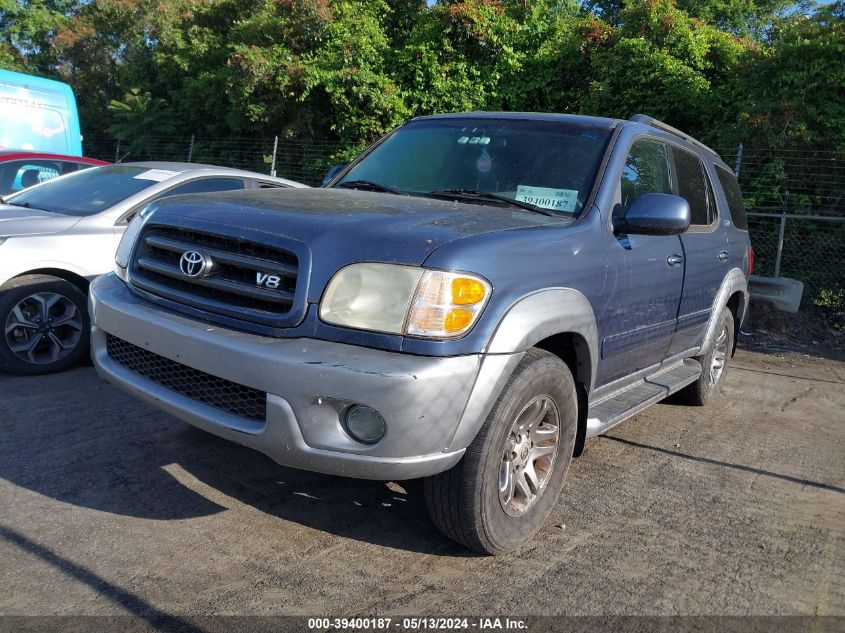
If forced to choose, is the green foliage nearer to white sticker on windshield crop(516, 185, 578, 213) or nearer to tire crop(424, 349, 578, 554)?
white sticker on windshield crop(516, 185, 578, 213)

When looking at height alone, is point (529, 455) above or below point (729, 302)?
below

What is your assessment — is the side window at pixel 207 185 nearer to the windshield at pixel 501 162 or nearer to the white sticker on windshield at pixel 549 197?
the windshield at pixel 501 162

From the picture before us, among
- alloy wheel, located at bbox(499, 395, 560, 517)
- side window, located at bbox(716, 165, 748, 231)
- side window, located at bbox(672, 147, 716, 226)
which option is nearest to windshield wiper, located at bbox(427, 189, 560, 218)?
alloy wheel, located at bbox(499, 395, 560, 517)

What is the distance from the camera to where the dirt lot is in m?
2.71

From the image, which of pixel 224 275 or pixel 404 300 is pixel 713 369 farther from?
pixel 224 275

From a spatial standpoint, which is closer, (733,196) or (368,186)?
(368,186)

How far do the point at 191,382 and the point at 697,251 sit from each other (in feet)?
10.6

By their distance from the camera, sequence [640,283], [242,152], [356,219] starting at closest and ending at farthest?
[356,219] → [640,283] → [242,152]

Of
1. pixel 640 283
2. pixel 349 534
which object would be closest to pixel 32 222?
pixel 349 534

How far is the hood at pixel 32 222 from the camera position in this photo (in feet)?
16.4

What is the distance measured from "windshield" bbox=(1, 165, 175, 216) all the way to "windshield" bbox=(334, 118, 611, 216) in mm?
2182

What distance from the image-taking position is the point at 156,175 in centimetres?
577

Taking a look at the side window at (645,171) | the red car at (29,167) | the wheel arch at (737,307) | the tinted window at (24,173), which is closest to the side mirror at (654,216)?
the side window at (645,171)

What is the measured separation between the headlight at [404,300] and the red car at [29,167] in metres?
5.42
